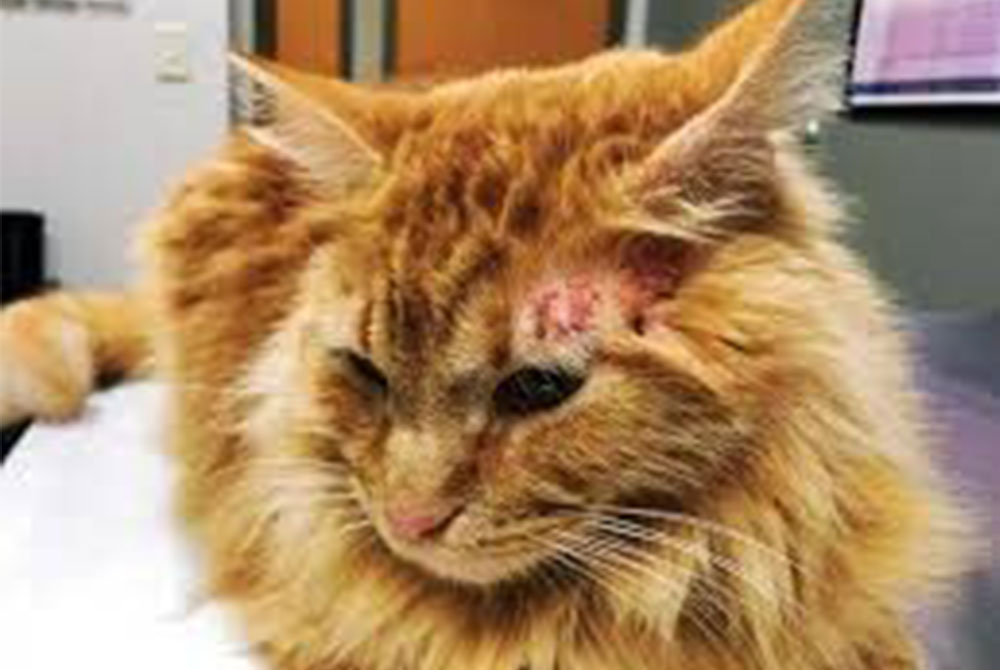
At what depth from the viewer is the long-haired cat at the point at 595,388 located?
2.08 ft

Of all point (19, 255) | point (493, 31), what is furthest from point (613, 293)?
point (493, 31)

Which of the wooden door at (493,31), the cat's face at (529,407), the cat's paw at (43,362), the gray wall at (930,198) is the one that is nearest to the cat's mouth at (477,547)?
the cat's face at (529,407)

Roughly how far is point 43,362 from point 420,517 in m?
0.63

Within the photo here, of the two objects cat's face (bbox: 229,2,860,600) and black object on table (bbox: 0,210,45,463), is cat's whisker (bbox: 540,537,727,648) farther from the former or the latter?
black object on table (bbox: 0,210,45,463)

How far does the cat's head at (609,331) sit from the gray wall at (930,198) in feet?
3.97

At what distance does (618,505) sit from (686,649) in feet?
0.29

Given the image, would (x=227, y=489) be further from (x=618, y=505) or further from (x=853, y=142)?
(x=853, y=142)

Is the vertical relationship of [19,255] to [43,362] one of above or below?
below

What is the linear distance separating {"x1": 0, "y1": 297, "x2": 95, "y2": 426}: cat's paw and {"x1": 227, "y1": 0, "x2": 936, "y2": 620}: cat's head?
53 cm

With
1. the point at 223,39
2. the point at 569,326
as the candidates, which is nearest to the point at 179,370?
the point at 569,326

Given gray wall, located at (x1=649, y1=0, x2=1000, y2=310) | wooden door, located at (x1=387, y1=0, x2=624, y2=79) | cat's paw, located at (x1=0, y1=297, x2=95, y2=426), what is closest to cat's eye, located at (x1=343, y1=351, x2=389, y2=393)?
cat's paw, located at (x1=0, y1=297, x2=95, y2=426)

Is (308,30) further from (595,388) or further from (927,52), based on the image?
(595,388)

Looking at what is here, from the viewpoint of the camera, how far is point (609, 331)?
0.63 metres

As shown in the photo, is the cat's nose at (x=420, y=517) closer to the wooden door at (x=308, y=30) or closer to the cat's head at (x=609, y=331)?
the cat's head at (x=609, y=331)
